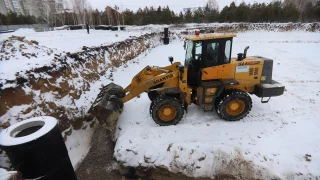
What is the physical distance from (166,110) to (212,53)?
200 centimetres

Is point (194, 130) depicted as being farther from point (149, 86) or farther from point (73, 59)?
point (73, 59)

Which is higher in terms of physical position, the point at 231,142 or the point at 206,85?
the point at 206,85

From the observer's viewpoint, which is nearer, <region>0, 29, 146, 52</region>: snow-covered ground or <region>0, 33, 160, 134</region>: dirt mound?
<region>0, 33, 160, 134</region>: dirt mound

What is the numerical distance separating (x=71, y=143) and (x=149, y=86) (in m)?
2.53

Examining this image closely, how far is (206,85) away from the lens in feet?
17.0

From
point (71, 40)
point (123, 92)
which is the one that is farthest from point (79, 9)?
point (123, 92)

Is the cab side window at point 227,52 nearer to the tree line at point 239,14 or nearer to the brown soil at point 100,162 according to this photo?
the brown soil at point 100,162

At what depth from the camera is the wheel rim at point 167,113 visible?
5208 mm

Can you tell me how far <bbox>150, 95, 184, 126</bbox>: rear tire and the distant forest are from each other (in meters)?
39.9

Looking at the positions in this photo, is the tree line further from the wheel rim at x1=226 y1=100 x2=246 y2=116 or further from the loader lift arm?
the wheel rim at x1=226 y1=100 x2=246 y2=116

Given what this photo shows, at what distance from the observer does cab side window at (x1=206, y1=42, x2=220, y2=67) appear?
508cm

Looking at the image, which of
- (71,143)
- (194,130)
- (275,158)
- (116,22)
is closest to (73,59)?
(71,143)

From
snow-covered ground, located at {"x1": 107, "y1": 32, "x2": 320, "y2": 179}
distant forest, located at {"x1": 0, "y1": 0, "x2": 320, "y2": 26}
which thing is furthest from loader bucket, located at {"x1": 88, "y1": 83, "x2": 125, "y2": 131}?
distant forest, located at {"x1": 0, "y1": 0, "x2": 320, "y2": 26}

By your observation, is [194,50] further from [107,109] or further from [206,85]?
[107,109]
